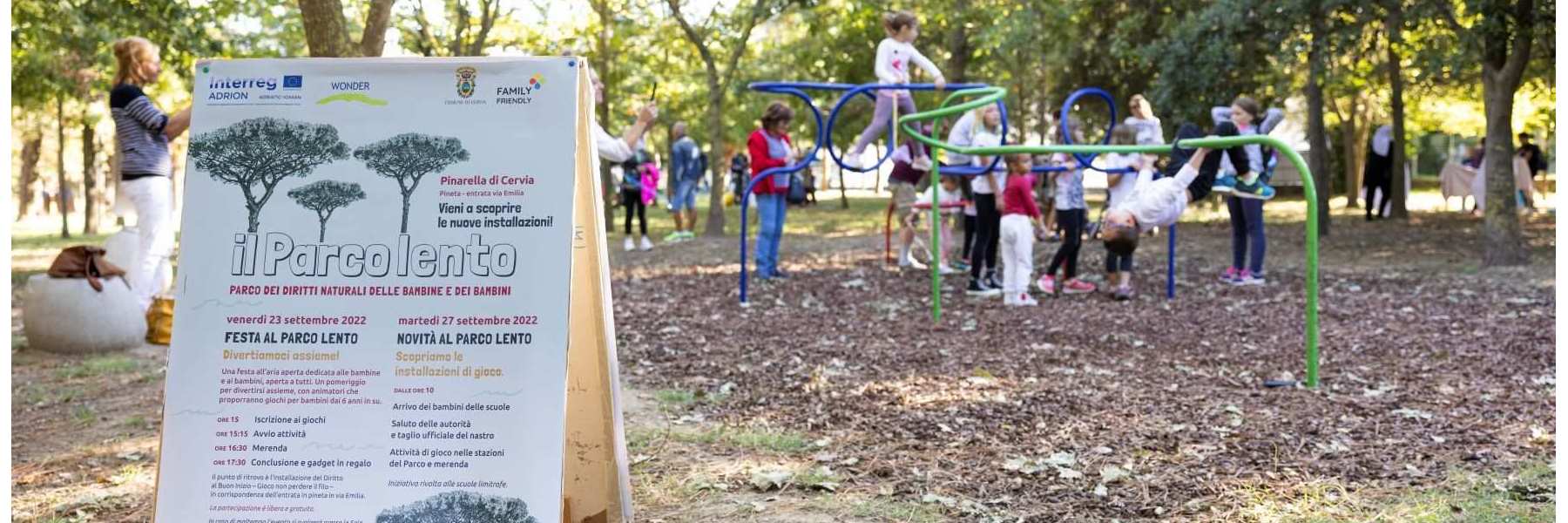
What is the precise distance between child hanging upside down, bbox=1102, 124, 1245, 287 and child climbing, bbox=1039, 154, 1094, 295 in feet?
4.19

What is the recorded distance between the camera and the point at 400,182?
9.72 ft

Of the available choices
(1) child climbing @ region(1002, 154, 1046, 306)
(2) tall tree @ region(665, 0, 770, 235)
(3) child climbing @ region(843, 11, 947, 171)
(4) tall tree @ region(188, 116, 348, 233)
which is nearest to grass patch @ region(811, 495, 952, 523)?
(4) tall tree @ region(188, 116, 348, 233)

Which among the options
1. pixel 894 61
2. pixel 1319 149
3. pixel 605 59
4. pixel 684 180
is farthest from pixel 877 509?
pixel 605 59

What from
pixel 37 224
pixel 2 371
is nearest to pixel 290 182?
pixel 2 371

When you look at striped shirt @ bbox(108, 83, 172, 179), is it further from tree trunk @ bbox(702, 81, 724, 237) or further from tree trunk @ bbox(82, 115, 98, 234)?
tree trunk @ bbox(82, 115, 98, 234)

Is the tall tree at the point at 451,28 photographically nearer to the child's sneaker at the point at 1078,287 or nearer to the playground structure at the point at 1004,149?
the playground structure at the point at 1004,149

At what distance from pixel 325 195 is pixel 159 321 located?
4796 mm

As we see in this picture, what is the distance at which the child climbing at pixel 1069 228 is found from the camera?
939cm

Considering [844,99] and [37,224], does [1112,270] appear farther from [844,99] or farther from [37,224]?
[37,224]

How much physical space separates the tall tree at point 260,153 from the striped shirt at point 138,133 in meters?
4.00

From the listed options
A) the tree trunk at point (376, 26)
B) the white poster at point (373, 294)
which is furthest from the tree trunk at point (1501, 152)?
the white poster at point (373, 294)

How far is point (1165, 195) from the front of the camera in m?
7.36

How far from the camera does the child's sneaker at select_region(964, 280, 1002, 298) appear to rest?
953cm

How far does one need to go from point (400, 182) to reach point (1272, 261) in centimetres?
1081
